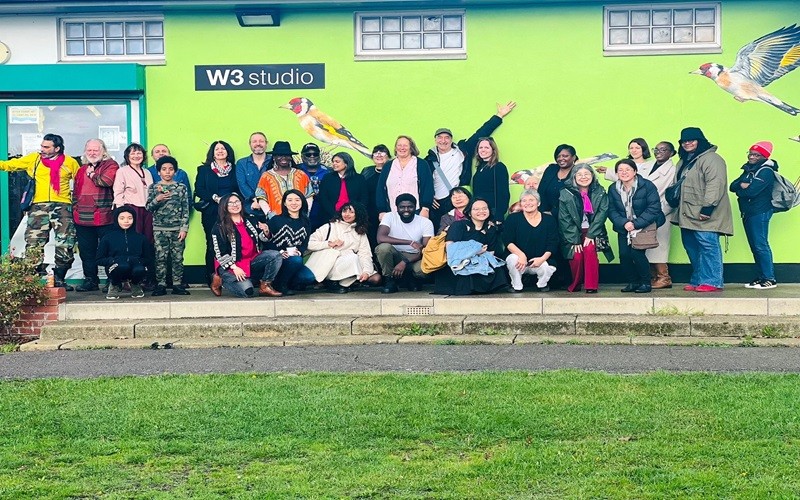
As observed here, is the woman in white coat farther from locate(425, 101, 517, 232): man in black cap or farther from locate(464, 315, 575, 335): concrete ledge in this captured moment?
locate(464, 315, 575, 335): concrete ledge

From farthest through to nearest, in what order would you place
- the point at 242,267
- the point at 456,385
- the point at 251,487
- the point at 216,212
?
1. the point at 216,212
2. the point at 242,267
3. the point at 456,385
4. the point at 251,487

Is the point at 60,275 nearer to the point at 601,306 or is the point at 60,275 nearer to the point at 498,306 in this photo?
the point at 498,306

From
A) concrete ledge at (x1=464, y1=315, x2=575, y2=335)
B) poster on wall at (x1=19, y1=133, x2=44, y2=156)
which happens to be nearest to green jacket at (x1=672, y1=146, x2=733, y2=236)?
concrete ledge at (x1=464, y1=315, x2=575, y2=335)

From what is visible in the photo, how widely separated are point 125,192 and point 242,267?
1.69 m

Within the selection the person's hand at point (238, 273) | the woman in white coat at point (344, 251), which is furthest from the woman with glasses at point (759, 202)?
the person's hand at point (238, 273)

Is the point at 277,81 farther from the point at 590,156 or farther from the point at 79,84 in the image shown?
the point at 590,156

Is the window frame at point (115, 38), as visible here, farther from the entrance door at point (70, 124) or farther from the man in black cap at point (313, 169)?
the man in black cap at point (313, 169)

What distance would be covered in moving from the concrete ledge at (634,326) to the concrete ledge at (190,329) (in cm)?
335

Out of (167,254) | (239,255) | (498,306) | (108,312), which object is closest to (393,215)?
(239,255)

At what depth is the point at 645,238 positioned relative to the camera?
1259cm

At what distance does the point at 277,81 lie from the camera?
14.0m

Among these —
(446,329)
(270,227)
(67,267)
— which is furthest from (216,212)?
(446,329)

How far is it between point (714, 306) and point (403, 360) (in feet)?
11.8

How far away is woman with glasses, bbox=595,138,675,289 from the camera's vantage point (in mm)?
13023
